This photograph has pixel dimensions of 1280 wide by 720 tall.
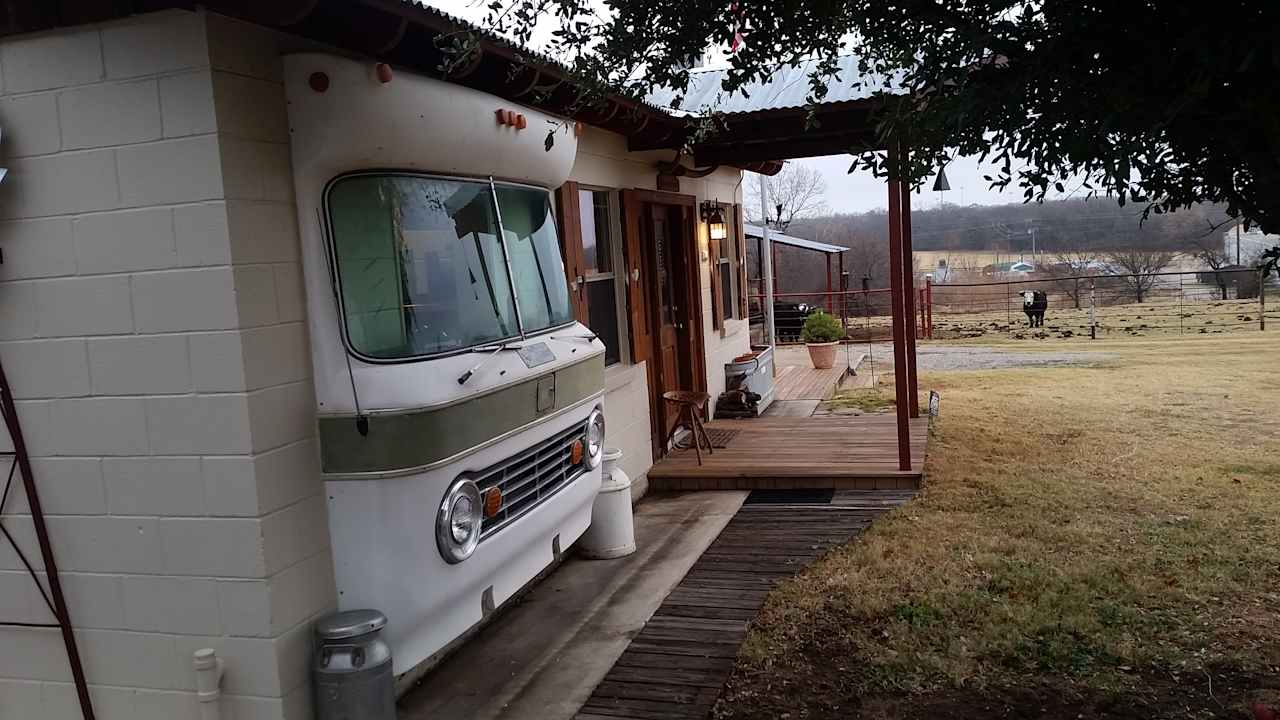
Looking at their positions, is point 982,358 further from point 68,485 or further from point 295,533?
point 68,485

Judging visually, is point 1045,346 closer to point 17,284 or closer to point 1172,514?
point 1172,514

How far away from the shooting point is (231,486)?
Result: 3.03 meters

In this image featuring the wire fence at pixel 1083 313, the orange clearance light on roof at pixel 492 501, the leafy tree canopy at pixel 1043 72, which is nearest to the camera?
the leafy tree canopy at pixel 1043 72

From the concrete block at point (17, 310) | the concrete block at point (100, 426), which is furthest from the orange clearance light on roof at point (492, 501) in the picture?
the concrete block at point (17, 310)

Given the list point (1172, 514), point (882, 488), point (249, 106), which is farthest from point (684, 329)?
point (249, 106)

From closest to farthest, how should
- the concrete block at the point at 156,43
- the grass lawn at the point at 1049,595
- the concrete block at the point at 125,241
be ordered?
the concrete block at the point at 156,43 < the concrete block at the point at 125,241 < the grass lawn at the point at 1049,595

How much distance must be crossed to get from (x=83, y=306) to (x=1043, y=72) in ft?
9.61

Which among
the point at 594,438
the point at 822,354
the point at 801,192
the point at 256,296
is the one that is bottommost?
the point at 822,354

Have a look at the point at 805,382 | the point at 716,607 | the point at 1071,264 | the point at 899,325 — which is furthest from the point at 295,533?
the point at 1071,264

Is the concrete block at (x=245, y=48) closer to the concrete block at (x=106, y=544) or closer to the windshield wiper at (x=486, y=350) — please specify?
the windshield wiper at (x=486, y=350)

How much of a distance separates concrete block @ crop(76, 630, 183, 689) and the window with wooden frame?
3.19 m

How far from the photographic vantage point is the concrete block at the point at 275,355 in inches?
118

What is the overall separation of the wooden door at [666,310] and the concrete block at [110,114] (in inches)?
193

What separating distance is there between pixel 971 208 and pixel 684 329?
45.8 metres
